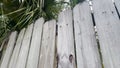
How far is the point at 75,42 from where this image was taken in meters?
1.34

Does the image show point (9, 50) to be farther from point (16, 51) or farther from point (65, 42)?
point (65, 42)

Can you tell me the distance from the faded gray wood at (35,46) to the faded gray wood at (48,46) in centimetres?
4

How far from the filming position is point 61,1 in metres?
2.35

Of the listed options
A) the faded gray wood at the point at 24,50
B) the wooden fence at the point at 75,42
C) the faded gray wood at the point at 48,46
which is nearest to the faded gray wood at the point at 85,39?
the wooden fence at the point at 75,42

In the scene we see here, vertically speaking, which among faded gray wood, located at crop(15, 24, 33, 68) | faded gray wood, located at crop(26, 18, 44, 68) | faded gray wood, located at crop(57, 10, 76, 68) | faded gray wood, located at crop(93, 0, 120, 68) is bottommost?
faded gray wood, located at crop(15, 24, 33, 68)

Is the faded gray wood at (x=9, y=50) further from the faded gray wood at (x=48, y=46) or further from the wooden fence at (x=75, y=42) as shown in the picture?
the faded gray wood at (x=48, y=46)

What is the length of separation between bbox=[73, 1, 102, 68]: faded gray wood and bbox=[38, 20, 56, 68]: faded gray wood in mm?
185

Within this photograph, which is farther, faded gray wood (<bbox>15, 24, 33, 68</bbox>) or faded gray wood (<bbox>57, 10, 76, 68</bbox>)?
faded gray wood (<bbox>15, 24, 33, 68</bbox>)

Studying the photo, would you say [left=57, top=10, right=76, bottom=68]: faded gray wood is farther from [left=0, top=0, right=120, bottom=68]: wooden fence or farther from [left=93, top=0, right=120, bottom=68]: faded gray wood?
[left=93, top=0, right=120, bottom=68]: faded gray wood

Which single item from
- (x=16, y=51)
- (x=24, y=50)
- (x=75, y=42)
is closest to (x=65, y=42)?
(x=75, y=42)

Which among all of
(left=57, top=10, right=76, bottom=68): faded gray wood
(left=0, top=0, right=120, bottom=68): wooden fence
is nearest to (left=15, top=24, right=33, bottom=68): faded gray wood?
(left=0, top=0, right=120, bottom=68): wooden fence

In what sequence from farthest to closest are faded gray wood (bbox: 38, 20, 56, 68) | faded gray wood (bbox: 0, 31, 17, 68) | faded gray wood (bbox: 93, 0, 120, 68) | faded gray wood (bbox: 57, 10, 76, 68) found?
1. faded gray wood (bbox: 0, 31, 17, 68)
2. faded gray wood (bbox: 38, 20, 56, 68)
3. faded gray wood (bbox: 57, 10, 76, 68)
4. faded gray wood (bbox: 93, 0, 120, 68)

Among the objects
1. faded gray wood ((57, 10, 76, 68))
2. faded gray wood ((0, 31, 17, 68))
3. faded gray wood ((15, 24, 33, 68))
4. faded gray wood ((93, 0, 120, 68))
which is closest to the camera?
faded gray wood ((93, 0, 120, 68))

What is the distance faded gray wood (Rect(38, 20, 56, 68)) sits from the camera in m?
1.34
